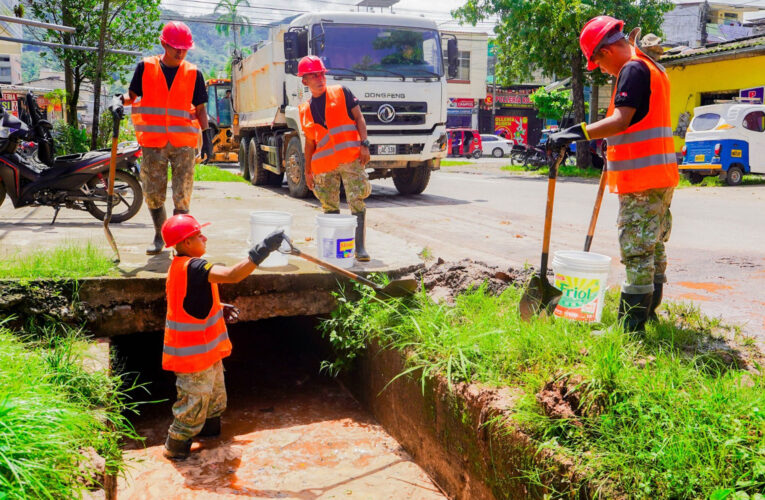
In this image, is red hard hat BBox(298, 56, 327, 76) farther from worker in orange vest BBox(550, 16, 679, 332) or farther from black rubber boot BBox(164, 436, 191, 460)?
black rubber boot BBox(164, 436, 191, 460)

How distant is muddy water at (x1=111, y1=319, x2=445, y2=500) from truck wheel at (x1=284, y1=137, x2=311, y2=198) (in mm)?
5703

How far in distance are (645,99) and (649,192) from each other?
469mm

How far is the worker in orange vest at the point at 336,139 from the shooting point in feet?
16.7

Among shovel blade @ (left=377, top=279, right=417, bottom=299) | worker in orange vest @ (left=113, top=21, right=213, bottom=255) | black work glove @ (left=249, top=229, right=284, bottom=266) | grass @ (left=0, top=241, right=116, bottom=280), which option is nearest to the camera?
black work glove @ (left=249, top=229, right=284, bottom=266)

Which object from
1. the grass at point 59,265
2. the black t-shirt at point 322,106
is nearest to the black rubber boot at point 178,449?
the grass at point 59,265

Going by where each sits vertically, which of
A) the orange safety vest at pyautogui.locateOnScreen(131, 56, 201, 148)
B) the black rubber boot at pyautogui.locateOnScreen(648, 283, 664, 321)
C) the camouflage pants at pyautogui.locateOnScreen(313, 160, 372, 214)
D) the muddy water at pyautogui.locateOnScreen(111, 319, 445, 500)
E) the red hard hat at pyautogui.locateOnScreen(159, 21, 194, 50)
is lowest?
the muddy water at pyautogui.locateOnScreen(111, 319, 445, 500)

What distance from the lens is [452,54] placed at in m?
10.7

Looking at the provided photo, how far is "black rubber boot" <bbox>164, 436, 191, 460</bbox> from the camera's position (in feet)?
12.5

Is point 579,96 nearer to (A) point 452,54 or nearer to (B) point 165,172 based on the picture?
(A) point 452,54

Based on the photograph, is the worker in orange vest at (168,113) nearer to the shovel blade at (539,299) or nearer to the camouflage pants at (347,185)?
the camouflage pants at (347,185)

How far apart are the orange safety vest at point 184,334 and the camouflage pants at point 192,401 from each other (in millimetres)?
82

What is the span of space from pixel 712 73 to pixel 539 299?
19.5 meters

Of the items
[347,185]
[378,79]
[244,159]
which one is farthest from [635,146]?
[244,159]

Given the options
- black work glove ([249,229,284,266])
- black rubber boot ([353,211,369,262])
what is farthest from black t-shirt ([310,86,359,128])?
black work glove ([249,229,284,266])
